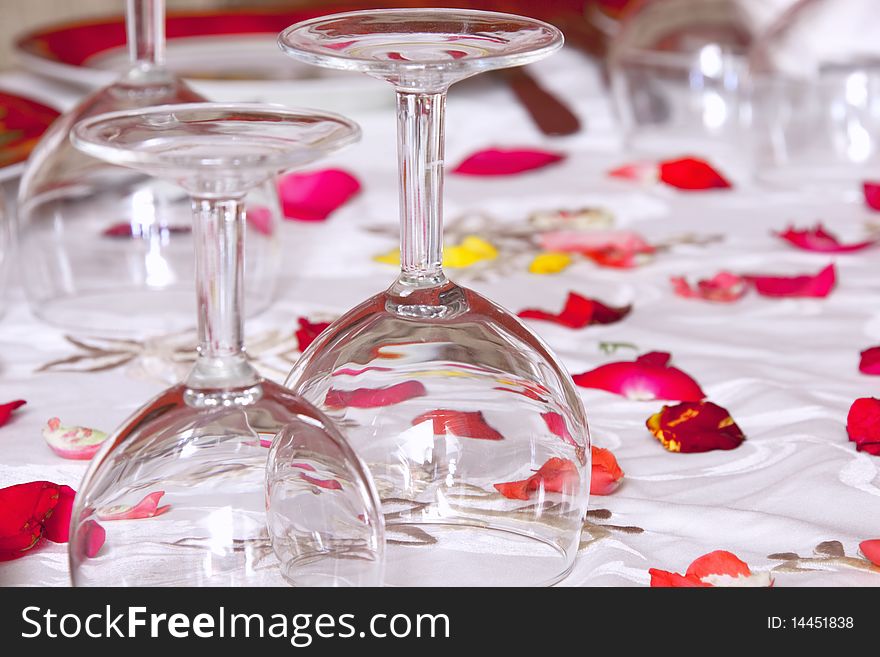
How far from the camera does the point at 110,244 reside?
0.77m

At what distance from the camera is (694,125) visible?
3.77 feet

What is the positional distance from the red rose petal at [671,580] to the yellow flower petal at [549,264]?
1.28 feet

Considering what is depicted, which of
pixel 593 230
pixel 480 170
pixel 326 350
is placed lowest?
pixel 326 350

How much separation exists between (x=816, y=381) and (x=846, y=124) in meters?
0.47

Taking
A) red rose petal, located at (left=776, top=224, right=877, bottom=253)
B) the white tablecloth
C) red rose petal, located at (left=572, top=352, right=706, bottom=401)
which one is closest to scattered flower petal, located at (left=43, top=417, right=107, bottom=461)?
the white tablecloth

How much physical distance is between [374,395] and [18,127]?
0.53 metres

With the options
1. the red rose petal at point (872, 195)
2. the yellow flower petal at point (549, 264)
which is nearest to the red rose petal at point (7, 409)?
the yellow flower petal at point (549, 264)

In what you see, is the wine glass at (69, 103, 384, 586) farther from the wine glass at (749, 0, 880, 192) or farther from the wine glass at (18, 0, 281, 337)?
the wine glass at (749, 0, 880, 192)

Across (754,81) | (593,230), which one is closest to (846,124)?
(754,81)

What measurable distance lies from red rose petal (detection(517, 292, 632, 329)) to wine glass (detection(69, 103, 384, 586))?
1.04 feet

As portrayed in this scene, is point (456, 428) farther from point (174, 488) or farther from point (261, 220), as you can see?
point (261, 220)

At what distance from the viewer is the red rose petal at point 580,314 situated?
28.0 inches
